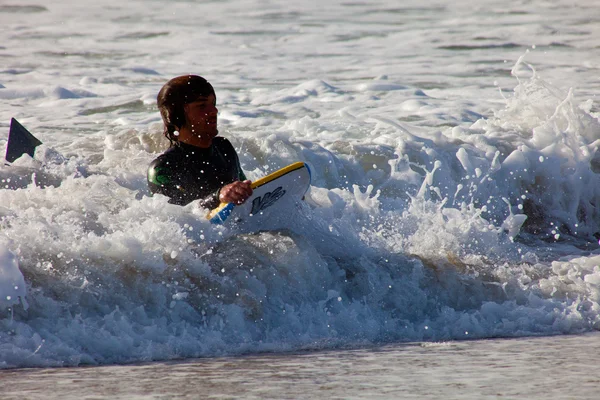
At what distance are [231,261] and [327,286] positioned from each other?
63cm

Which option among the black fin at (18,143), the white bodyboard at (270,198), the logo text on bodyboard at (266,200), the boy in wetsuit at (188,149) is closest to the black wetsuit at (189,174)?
the boy in wetsuit at (188,149)

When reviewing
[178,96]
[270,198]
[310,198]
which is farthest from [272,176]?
[310,198]

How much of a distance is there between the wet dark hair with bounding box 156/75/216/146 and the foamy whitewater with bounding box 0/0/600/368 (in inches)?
22.1

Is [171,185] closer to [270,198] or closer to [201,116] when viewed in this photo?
[201,116]

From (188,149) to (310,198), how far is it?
1749 millimetres

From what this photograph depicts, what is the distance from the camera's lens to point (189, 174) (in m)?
5.65

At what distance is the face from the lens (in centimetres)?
563

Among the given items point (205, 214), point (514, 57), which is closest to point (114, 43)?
point (514, 57)

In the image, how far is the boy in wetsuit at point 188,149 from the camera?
220 inches

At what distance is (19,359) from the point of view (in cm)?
414

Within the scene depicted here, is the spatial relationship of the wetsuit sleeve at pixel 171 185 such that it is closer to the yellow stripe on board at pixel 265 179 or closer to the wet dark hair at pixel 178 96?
the yellow stripe on board at pixel 265 179

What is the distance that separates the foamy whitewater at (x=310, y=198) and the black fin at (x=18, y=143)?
139mm

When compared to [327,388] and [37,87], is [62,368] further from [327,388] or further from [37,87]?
[37,87]

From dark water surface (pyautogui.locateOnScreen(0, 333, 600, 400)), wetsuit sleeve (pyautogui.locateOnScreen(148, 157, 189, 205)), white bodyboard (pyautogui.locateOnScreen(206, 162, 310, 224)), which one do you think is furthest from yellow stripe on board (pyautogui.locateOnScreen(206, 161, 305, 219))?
dark water surface (pyautogui.locateOnScreen(0, 333, 600, 400))
